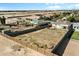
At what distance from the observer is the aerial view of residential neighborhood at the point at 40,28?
3594 millimetres

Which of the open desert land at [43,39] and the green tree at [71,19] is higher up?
the green tree at [71,19]

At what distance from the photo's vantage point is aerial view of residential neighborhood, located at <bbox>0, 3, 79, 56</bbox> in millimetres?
3594

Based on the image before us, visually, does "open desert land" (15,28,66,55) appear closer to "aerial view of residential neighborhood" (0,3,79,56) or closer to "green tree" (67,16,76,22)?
"aerial view of residential neighborhood" (0,3,79,56)

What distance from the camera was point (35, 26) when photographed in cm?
379

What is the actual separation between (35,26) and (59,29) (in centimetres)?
43

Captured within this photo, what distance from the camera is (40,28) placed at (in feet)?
12.3

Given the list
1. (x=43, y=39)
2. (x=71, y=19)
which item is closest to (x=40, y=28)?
(x=43, y=39)

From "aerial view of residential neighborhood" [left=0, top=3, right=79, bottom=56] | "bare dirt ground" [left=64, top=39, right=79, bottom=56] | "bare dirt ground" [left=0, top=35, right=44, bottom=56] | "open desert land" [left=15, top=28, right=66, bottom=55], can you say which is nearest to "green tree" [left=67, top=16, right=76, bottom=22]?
"aerial view of residential neighborhood" [left=0, top=3, right=79, bottom=56]

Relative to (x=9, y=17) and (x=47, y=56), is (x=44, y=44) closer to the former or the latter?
(x=47, y=56)

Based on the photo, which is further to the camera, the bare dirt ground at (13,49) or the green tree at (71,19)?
the green tree at (71,19)

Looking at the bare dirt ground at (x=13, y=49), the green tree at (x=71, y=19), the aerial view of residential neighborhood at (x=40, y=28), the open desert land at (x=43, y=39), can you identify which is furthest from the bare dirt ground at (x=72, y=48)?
the bare dirt ground at (x=13, y=49)

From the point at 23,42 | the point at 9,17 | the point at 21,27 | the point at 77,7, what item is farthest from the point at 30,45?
the point at 77,7

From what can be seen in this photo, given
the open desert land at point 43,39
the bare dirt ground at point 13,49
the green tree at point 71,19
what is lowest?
the bare dirt ground at point 13,49

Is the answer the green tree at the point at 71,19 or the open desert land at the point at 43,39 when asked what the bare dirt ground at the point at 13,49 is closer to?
the open desert land at the point at 43,39
